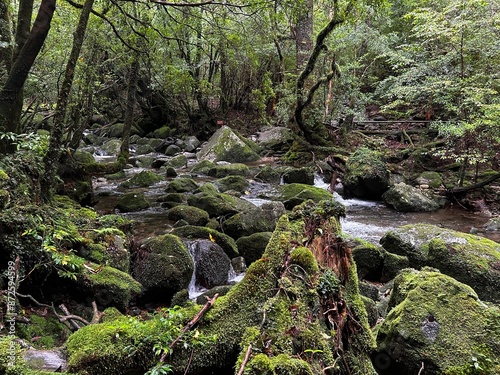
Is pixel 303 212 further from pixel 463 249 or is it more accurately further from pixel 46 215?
pixel 463 249

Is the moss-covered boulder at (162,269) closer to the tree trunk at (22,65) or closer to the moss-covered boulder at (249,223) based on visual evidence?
the moss-covered boulder at (249,223)

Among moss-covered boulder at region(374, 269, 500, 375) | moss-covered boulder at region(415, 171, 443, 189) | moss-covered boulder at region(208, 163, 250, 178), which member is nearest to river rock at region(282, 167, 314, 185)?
moss-covered boulder at region(208, 163, 250, 178)

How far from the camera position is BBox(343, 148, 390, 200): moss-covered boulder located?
41.2 feet

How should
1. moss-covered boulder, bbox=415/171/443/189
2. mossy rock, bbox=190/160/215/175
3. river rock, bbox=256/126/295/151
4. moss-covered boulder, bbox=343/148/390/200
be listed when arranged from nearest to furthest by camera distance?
1. moss-covered boulder, bbox=343/148/390/200
2. moss-covered boulder, bbox=415/171/443/189
3. mossy rock, bbox=190/160/215/175
4. river rock, bbox=256/126/295/151

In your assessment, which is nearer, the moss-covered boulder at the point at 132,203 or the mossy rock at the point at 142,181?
the moss-covered boulder at the point at 132,203

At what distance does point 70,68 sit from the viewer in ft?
19.1

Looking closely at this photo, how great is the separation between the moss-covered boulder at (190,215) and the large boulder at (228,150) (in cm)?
897

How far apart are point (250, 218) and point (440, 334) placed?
217 inches

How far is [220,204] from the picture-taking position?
948cm

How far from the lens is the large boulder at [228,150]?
17.8m

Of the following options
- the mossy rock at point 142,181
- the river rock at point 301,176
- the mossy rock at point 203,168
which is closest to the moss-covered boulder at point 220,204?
the mossy rock at point 142,181

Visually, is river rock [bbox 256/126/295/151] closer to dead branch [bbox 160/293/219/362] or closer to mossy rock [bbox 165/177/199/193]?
mossy rock [bbox 165/177/199/193]

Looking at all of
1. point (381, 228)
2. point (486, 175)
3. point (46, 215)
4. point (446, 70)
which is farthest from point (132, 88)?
point (486, 175)

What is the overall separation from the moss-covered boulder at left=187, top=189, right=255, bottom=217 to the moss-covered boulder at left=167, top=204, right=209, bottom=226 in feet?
1.53
